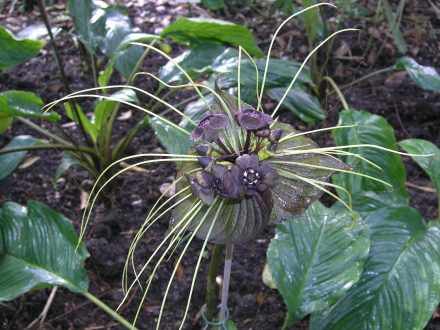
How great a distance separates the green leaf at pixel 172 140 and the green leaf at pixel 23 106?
301mm

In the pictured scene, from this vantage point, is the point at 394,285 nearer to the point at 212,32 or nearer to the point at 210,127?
the point at 210,127

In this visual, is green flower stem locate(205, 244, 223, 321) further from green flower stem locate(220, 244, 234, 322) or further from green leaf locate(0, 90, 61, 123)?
green leaf locate(0, 90, 61, 123)

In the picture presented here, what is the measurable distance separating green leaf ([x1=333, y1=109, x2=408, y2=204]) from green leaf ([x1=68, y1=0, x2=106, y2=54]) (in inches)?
32.7

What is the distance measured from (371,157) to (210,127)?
1015mm

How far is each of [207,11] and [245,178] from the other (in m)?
2.24

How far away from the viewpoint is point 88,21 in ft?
5.85

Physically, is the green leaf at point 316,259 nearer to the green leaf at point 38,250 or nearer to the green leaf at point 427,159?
the green leaf at point 427,159

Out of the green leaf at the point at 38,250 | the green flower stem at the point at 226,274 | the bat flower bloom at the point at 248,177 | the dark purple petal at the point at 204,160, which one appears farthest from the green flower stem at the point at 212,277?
the green leaf at the point at 38,250

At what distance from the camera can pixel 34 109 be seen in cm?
160

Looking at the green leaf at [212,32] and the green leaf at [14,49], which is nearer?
the green leaf at [14,49]

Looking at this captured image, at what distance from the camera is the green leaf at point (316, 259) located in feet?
4.27

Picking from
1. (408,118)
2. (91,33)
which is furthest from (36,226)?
(408,118)

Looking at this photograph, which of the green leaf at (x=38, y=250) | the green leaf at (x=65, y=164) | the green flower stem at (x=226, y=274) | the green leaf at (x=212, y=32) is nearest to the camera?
the green flower stem at (x=226, y=274)

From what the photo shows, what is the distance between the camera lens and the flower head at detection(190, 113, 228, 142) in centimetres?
76
